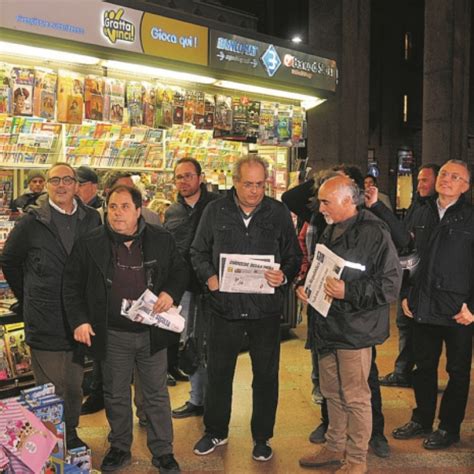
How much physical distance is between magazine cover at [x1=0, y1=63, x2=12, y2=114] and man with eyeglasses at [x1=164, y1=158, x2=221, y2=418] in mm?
1550

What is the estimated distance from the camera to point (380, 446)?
4203 mm

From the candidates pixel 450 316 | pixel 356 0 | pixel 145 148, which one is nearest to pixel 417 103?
pixel 356 0

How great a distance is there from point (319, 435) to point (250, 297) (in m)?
1.18

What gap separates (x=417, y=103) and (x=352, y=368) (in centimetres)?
1932

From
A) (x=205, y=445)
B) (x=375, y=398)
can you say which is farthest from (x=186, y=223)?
(x=375, y=398)

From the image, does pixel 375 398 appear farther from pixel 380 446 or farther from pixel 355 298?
pixel 355 298

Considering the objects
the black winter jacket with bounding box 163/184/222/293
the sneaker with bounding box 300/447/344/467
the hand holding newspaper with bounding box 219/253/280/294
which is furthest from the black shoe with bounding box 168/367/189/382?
the hand holding newspaper with bounding box 219/253/280/294

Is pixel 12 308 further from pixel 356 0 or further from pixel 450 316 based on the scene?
pixel 356 0

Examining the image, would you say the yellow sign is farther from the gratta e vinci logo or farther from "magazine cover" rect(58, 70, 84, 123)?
"magazine cover" rect(58, 70, 84, 123)

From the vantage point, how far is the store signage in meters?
5.93

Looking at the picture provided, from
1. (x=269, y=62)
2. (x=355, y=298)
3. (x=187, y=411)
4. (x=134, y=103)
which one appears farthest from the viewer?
(x=269, y=62)

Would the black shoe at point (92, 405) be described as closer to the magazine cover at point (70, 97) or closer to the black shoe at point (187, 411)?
the black shoe at point (187, 411)

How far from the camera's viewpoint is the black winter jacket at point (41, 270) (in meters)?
3.90

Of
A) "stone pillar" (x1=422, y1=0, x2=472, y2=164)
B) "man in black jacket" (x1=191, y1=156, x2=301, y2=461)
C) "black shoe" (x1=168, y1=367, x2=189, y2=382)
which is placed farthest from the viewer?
"stone pillar" (x1=422, y1=0, x2=472, y2=164)
